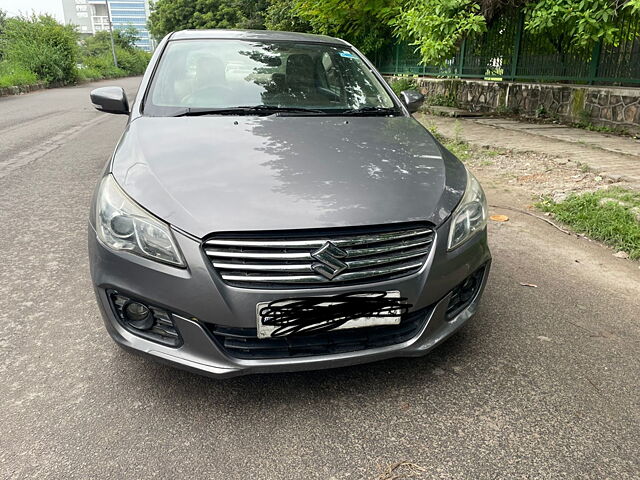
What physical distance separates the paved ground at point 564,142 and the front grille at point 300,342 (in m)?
3.85

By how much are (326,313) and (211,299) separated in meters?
0.40

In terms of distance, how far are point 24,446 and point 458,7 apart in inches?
355

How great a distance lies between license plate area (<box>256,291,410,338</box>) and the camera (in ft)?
5.87

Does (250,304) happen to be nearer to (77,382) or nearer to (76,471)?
(76,471)

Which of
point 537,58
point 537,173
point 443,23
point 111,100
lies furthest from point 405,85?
point 111,100

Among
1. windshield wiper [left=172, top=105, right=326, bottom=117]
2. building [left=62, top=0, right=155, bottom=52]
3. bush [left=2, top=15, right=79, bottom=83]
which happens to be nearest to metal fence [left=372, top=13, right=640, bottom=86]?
windshield wiper [left=172, top=105, right=326, bottom=117]

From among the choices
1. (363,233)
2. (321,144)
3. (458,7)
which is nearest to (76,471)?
(363,233)

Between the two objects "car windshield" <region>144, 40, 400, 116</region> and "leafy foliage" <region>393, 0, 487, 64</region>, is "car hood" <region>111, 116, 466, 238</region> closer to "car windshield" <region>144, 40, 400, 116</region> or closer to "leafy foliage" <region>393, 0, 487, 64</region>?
"car windshield" <region>144, 40, 400, 116</region>

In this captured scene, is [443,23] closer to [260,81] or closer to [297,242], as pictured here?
[260,81]

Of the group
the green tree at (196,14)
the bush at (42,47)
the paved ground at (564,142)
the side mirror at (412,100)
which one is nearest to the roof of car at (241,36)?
the side mirror at (412,100)

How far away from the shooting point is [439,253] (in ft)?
6.44

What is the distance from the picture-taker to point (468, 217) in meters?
2.16

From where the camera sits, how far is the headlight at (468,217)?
80.9 inches

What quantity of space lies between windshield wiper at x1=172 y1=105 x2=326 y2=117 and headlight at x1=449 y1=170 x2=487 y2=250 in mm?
1082
